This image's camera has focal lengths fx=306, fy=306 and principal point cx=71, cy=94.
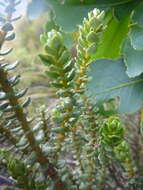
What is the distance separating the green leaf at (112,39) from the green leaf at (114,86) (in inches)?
1.1

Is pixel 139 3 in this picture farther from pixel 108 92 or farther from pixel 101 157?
pixel 101 157

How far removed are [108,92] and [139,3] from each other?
19cm

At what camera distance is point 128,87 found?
0.57m

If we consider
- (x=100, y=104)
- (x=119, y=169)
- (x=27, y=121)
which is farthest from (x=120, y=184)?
(x=27, y=121)

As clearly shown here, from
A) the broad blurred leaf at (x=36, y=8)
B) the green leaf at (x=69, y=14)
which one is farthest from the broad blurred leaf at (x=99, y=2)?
the broad blurred leaf at (x=36, y=8)

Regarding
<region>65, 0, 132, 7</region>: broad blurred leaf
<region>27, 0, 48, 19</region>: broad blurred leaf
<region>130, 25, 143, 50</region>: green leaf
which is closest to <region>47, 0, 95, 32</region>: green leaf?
<region>65, 0, 132, 7</region>: broad blurred leaf

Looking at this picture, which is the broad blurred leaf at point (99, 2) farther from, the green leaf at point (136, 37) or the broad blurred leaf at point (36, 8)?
the broad blurred leaf at point (36, 8)

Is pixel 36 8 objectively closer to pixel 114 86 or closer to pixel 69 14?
pixel 69 14

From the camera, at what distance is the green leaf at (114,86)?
551 mm

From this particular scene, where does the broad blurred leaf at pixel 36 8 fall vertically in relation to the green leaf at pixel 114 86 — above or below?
above

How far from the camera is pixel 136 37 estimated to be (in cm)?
50

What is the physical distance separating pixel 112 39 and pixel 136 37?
0.13 meters

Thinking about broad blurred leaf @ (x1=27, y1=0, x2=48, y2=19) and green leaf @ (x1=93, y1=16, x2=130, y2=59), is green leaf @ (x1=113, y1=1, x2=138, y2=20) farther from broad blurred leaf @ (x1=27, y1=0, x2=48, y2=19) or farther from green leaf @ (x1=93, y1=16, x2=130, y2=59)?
broad blurred leaf @ (x1=27, y1=0, x2=48, y2=19)

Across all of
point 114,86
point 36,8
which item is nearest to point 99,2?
point 114,86
